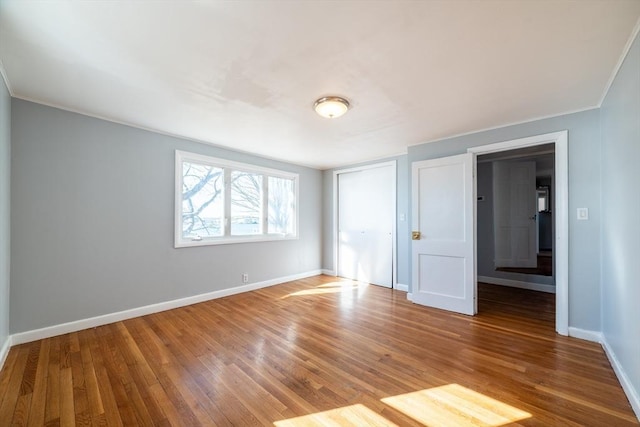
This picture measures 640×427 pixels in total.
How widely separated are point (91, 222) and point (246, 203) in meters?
2.04

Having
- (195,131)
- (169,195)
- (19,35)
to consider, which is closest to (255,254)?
(169,195)

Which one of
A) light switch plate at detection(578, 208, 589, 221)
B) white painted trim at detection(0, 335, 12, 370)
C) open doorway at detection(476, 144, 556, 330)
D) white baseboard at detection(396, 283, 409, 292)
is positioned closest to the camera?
white painted trim at detection(0, 335, 12, 370)

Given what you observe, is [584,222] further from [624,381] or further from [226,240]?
[226,240]

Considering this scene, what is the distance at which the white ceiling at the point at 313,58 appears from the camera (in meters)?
1.43

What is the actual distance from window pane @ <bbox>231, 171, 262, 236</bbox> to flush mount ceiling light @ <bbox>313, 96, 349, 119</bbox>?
223 centimetres

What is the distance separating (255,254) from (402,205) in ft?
8.78

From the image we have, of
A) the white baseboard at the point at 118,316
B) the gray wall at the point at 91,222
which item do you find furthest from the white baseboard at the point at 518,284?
the gray wall at the point at 91,222

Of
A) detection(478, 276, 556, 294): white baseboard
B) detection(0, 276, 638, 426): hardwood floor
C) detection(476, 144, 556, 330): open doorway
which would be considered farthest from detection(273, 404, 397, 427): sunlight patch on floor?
detection(478, 276, 556, 294): white baseboard

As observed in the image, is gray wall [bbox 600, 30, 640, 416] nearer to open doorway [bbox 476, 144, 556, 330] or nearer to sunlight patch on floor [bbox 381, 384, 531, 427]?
sunlight patch on floor [bbox 381, 384, 531, 427]

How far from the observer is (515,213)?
196 inches

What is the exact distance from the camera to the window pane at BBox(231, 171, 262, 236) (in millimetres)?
4234

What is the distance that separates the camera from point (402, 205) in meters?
4.39

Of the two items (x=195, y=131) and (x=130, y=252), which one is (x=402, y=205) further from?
(x=130, y=252)

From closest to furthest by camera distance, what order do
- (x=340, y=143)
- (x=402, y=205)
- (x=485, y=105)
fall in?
(x=485, y=105)
(x=340, y=143)
(x=402, y=205)
